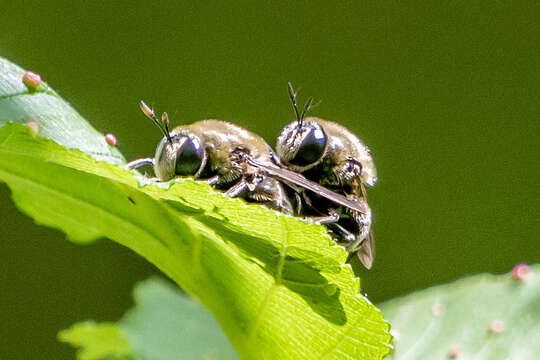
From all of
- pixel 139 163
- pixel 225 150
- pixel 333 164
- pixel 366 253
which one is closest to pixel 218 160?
pixel 225 150

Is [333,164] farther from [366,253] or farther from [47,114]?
[47,114]

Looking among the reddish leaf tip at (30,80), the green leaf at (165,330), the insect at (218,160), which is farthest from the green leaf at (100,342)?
the reddish leaf tip at (30,80)

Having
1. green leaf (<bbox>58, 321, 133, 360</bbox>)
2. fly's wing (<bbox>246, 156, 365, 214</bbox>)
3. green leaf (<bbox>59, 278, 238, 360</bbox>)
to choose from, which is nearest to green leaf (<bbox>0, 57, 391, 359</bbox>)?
fly's wing (<bbox>246, 156, 365, 214</bbox>)

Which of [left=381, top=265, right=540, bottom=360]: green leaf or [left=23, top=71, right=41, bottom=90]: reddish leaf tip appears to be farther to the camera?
[left=381, top=265, right=540, bottom=360]: green leaf

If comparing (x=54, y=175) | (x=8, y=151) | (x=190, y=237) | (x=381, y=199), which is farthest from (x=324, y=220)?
(x=381, y=199)

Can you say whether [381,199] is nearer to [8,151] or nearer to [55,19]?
[55,19]

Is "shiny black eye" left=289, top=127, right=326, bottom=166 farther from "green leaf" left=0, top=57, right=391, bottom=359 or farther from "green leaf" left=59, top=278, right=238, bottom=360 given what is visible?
"green leaf" left=59, top=278, right=238, bottom=360

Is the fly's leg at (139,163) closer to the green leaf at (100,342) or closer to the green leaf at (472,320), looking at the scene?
the green leaf at (100,342)
